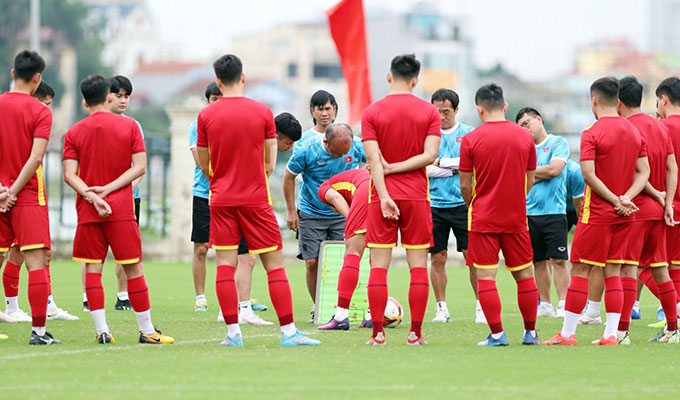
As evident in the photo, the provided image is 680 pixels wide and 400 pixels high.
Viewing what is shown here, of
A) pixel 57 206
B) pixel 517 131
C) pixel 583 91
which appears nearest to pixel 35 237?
pixel 517 131

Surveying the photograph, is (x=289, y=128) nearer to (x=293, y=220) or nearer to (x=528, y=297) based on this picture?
(x=293, y=220)

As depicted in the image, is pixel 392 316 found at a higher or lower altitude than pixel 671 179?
lower

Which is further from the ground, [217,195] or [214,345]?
[217,195]

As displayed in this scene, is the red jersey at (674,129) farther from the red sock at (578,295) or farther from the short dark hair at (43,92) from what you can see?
the short dark hair at (43,92)

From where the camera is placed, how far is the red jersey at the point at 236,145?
814cm

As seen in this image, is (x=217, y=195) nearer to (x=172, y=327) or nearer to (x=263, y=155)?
(x=263, y=155)

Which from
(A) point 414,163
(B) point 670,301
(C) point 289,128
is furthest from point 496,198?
(C) point 289,128

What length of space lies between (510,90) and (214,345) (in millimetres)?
134229

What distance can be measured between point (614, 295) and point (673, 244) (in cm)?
105

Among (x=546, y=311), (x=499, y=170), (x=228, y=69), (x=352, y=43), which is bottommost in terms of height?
(x=546, y=311)

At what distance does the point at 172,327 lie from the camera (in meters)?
10.1

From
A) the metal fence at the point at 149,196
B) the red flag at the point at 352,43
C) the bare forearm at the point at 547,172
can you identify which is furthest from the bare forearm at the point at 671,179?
the metal fence at the point at 149,196

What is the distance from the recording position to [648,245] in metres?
8.91

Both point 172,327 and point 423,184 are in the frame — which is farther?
point 172,327
